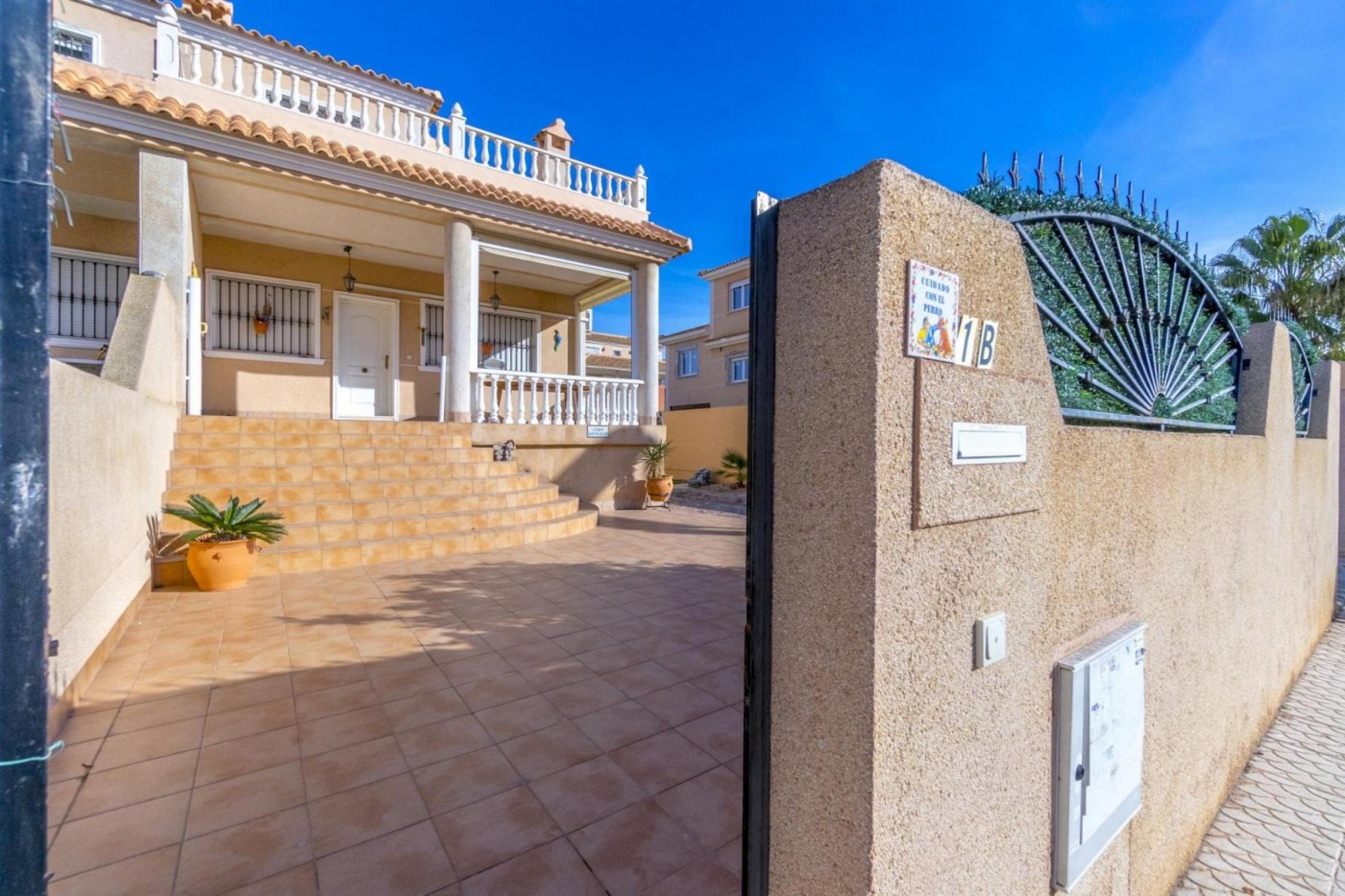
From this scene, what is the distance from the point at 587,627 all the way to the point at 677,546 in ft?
10.7

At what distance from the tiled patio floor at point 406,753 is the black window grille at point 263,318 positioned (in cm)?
619

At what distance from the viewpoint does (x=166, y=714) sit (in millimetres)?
2928

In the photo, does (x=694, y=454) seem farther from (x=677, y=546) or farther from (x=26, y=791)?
(x=26, y=791)

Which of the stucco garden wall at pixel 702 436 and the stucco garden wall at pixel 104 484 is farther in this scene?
the stucco garden wall at pixel 702 436

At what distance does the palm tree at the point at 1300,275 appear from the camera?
493 inches

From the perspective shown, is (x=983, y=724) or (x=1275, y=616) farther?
(x=1275, y=616)

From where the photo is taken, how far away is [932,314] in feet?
4.34

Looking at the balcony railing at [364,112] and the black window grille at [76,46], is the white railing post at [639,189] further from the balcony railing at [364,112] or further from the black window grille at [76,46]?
the black window grille at [76,46]

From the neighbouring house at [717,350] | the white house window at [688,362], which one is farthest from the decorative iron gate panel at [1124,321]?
the white house window at [688,362]

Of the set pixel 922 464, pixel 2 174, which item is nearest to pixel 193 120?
pixel 2 174

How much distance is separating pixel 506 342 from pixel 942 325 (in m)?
11.4

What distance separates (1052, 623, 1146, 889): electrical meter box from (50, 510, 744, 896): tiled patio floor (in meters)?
1.08

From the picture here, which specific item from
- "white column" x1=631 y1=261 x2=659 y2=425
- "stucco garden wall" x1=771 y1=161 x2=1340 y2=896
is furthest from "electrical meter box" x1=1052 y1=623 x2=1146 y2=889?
"white column" x1=631 y1=261 x2=659 y2=425

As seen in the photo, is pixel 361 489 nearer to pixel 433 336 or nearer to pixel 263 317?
pixel 263 317
